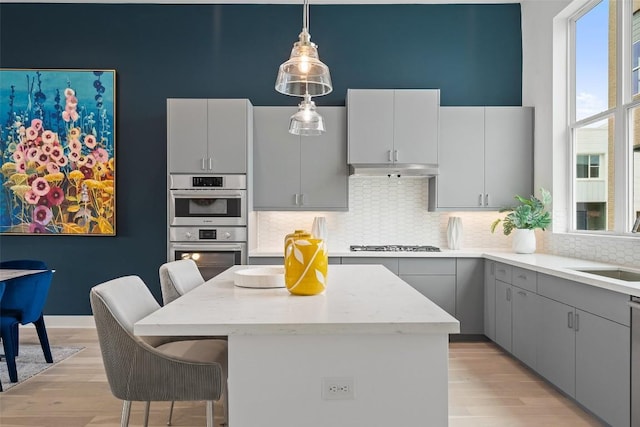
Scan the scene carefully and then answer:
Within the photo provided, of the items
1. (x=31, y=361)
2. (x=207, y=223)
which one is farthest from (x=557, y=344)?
(x=31, y=361)

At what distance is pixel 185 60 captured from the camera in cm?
490

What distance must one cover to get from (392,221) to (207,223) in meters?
1.93

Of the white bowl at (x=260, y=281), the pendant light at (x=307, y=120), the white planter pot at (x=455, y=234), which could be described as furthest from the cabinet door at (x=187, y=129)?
the white planter pot at (x=455, y=234)

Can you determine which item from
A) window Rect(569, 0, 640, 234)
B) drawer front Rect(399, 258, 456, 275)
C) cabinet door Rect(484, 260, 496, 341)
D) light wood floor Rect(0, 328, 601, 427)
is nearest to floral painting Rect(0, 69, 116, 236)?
light wood floor Rect(0, 328, 601, 427)

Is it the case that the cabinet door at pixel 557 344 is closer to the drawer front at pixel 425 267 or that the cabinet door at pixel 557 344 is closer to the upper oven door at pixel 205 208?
the drawer front at pixel 425 267

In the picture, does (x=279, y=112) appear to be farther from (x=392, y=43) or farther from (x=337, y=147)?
(x=392, y=43)

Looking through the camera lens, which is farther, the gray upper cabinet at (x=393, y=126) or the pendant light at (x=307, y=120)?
the gray upper cabinet at (x=393, y=126)

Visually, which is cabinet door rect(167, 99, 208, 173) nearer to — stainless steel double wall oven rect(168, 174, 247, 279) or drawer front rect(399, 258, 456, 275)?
stainless steel double wall oven rect(168, 174, 247, 279)

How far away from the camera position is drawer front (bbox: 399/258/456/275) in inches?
170

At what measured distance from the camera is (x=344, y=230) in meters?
4.91

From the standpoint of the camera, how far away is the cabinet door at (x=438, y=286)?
432 cm

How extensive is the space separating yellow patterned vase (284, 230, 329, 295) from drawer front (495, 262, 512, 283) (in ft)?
8.01

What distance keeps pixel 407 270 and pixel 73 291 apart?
3.50 metres

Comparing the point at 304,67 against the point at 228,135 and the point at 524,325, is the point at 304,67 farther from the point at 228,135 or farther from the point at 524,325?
the point at 524,325
